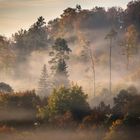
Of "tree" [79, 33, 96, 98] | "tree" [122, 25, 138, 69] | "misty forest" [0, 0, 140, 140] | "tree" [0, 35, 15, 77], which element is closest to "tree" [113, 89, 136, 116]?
"misty forest" [0, 0, 140, 140]

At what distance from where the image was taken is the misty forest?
85938mm

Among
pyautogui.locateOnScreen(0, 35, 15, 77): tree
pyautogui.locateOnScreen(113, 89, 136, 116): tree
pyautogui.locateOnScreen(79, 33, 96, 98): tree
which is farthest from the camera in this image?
pyautogui.locateOnScreen(0, 35, 15, 77): tree

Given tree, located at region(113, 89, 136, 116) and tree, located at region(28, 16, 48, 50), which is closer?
tree, located at region(113, 89, 136, 116)

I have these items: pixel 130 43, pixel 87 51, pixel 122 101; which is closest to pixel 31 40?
pixel 87 51

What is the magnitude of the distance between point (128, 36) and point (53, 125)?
56566mm

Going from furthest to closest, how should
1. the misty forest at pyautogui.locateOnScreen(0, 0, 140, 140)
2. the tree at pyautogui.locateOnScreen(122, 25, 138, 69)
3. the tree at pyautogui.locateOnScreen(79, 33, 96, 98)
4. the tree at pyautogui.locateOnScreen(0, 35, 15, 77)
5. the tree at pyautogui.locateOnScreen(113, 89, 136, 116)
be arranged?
the tree at pyautogui.locateOnScreen(0, 35, 15, 77) < the tree at pyautogui.locateOnScreen(79, 33, 96, 98) < the tree at pyautogui.locateOnScreen(122, 25, 138, 69) < the tree at pyautogui.locateOnScreen(113, 89, 136, 116) < the misty forest at pyautogui.locateOnScreen(0, 0, 140, 140)

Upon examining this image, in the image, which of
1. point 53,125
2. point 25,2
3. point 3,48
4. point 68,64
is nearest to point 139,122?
point 53,125

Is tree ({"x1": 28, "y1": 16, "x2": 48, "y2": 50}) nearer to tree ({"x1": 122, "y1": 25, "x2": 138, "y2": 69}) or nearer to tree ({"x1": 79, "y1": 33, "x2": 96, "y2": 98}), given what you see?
tree ({"x1": 79, "y1": 33, "x2": 96, "y2": 98})

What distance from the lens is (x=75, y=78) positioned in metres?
146

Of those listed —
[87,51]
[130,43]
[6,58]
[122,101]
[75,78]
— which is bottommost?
[122,101]

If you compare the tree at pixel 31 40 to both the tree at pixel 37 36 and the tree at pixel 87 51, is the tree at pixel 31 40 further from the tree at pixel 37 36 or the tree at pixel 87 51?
the tree at pixel 87 51

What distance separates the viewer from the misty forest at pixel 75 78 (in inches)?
3383

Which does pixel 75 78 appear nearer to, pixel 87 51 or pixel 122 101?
pixel 87 51

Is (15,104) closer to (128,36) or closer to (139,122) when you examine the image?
(139,122)
